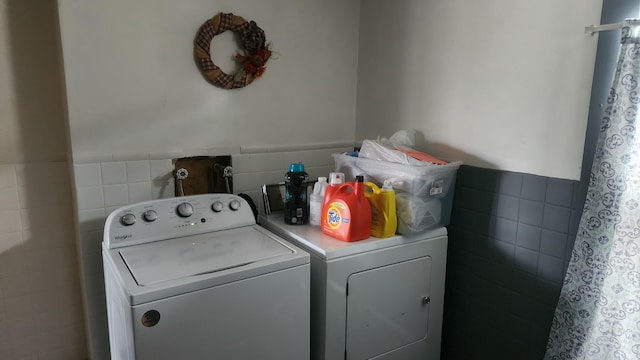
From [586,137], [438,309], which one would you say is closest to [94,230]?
[438,309]

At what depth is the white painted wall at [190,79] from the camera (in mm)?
1786

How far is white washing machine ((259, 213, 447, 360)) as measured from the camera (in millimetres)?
1653

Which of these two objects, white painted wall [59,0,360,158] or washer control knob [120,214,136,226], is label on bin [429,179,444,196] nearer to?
white painted wall [59,0,360,158]

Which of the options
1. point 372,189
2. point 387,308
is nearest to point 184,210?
point 372,189

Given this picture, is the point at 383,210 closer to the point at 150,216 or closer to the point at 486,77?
the point at 486,77

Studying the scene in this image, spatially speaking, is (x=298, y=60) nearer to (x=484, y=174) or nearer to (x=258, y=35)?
(x=258, y=35)

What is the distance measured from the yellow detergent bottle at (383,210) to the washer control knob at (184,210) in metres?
0.75

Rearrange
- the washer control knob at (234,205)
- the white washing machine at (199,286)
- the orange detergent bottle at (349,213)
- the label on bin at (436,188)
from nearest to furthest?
the white washing machine at (199,286) < the orange detergent bottle at (349,213) < the label on bin at (436,188) < the washer control knob at (234,205)

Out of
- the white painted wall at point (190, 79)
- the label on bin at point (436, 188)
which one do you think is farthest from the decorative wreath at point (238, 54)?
the label on bin at point (436, 188)

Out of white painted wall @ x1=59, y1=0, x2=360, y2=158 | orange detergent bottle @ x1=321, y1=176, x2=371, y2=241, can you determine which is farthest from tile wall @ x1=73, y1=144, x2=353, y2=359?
orange detergent bottle @ x1=321, y1=176, x2=371, y2=241

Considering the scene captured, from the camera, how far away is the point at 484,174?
6.20 feet

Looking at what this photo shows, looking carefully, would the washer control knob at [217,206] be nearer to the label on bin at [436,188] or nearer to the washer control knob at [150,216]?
the washer control knob at [150,216]

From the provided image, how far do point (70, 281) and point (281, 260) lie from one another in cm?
128

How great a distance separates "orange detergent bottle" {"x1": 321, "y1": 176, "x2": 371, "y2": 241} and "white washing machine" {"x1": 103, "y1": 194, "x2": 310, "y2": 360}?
20 centimetres
